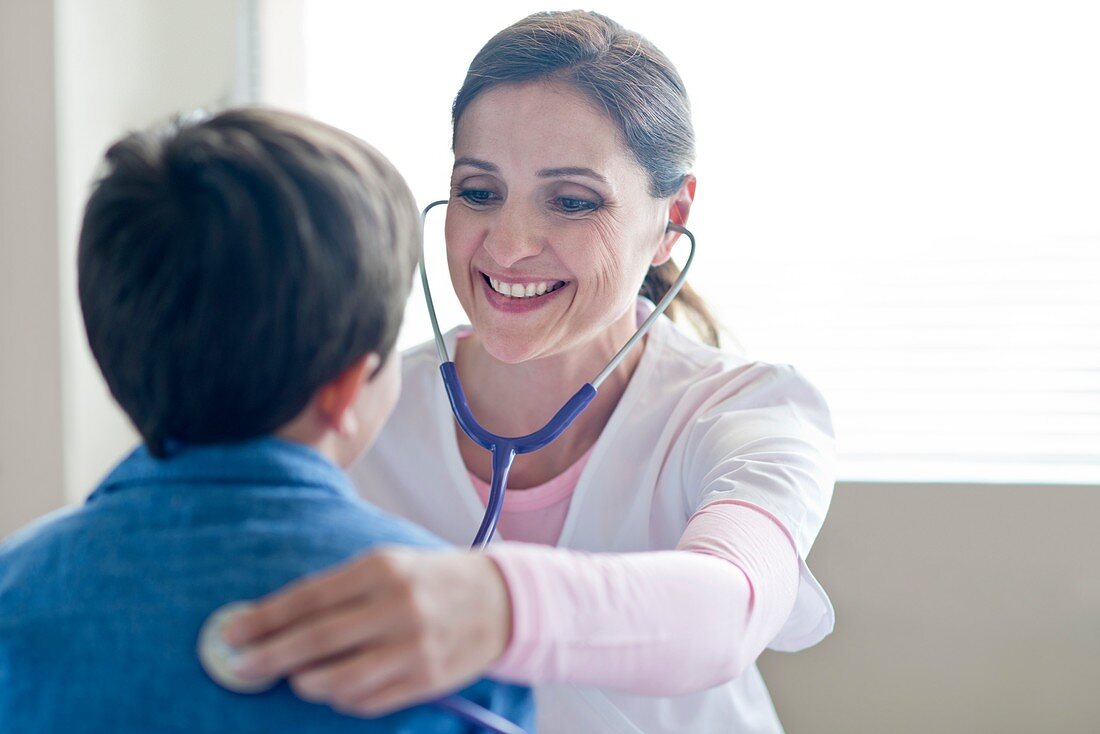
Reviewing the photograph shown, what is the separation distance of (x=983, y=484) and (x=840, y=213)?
1.83 ft

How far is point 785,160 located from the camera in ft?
6.28

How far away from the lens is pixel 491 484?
133 cm

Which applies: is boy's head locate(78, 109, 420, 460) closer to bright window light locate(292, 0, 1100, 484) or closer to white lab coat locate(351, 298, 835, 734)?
white lab coat locate(351, 298, 835, 734)

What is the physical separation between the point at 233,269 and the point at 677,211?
0.94m

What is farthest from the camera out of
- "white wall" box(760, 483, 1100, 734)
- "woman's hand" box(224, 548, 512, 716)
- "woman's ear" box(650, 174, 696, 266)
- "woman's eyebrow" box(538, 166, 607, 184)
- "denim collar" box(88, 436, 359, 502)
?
"white wall" box(760, 483, 1100, 734)

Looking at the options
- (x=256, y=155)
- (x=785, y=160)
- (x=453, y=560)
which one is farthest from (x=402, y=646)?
(x=785, y=160)

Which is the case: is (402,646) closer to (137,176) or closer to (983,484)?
(137,176)

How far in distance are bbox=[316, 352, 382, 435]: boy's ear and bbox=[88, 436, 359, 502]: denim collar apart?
1.3 inches

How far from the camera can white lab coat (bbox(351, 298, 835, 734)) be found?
120 cm

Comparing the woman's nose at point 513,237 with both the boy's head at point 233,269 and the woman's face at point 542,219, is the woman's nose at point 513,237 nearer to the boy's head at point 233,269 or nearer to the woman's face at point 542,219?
the woman's face at point 542,219

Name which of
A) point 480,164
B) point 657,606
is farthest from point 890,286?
point 657,606

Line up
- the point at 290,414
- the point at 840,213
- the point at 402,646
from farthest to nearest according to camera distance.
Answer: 1. the point at 840,213
2. the point at 290,414
3. the point at 402,646

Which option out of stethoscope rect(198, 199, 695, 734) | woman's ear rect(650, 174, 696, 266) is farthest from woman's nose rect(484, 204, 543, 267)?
woman's ear rect(650, 174, 696, 266)

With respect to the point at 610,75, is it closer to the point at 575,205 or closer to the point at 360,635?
the point at 575,205
